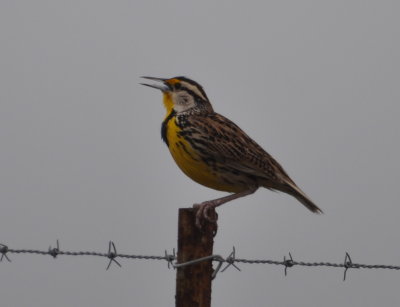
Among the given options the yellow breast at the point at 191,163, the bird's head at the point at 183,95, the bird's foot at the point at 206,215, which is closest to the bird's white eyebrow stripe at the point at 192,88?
the bird's head at the point at 183,95

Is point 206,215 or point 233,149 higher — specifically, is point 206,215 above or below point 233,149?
below

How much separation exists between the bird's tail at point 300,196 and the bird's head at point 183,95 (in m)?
0.94

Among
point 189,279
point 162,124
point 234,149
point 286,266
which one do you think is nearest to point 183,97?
point 162,124

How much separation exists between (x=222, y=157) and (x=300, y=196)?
645 millimetres

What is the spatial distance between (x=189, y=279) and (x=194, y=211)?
334 millimetres

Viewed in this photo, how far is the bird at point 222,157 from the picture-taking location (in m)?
6.04

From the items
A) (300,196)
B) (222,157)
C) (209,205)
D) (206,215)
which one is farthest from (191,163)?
(206,215)

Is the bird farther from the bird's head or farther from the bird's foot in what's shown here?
the bird's foot

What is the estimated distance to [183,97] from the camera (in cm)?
671

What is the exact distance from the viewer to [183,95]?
6.72 m

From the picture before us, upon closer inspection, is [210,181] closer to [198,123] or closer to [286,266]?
[198,123]

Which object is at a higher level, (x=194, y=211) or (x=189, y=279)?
(x=194, y=211)

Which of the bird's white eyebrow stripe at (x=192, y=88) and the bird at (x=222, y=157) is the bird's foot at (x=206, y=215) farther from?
the bird's white eyebrow stripe at (x=192, y=88)

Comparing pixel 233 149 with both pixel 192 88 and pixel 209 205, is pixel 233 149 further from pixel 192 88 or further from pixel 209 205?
pixel 209 205
